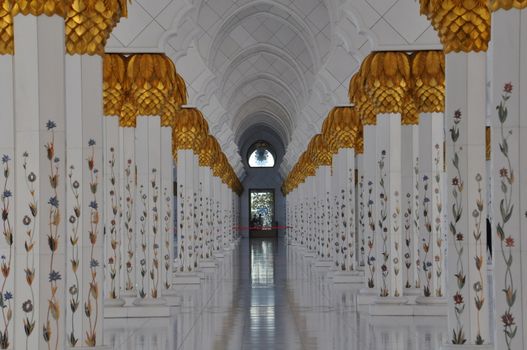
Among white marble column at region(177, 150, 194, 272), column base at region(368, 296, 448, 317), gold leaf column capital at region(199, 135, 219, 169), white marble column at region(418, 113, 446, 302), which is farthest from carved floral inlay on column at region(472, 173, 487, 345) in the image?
gold leaf column capital at region(199, 135, 219, 169)

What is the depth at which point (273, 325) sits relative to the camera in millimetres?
13141

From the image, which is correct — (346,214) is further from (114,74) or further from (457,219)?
(457,219)

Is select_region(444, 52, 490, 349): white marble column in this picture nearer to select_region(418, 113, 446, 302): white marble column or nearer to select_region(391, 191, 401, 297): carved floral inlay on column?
select_region(418, 113, 446, 302): white marble column

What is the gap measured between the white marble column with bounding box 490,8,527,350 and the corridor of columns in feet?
0.04

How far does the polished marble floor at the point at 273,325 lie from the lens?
1112 centimetres

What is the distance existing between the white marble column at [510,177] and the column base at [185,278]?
603 inches

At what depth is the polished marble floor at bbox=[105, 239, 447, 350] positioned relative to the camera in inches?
438

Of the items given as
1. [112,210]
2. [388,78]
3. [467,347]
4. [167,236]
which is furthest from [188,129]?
[467,347]

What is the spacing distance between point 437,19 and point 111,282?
7.49m

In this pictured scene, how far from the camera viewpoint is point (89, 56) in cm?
967

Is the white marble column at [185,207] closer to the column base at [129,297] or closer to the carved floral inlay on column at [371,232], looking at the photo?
the column base at [129,297]

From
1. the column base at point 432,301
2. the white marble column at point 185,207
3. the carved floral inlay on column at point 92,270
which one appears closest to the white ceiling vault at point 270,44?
the white marble column at point 185,207

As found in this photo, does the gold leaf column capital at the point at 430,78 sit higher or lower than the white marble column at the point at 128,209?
higher

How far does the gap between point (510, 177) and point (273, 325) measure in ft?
22.4
